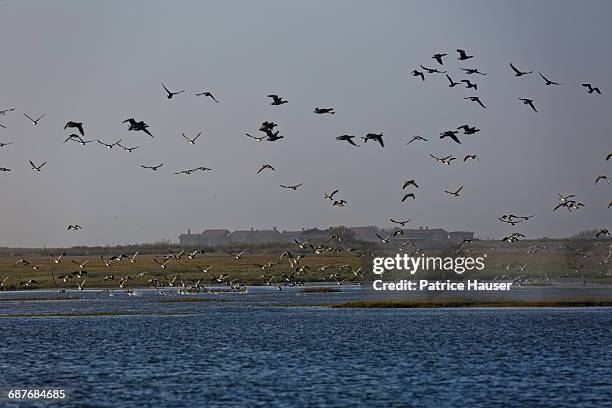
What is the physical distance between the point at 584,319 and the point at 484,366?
24.9 metres

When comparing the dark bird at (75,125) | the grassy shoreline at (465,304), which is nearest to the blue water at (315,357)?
the grassy shoreline at (465,304)

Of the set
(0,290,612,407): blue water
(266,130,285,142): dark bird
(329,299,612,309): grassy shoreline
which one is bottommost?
(0,290,612,407): blue water

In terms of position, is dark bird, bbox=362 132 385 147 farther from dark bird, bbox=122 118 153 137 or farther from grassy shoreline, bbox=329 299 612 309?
grassy shoreline, bbox=329 299 612 309

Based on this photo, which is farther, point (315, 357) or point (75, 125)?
point (315, 357)

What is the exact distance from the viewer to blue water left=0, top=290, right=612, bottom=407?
4128cm

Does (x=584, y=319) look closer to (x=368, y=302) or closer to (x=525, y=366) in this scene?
(x=368, y=302)

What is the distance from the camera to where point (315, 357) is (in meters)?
53.5

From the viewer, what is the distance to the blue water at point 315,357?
1625 inches

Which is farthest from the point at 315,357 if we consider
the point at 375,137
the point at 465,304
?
the point at 465,304

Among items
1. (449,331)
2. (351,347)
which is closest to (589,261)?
(449,331)

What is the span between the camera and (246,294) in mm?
102688

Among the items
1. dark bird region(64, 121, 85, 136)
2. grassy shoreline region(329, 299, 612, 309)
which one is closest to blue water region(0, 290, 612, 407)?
grassy shoreline region(329, 299, 612, 309)

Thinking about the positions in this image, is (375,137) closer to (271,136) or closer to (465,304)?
(271,136)

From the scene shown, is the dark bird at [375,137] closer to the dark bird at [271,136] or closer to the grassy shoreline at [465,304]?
the dark bird at [271,136]
